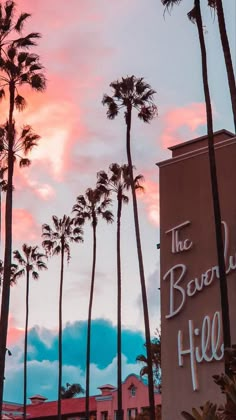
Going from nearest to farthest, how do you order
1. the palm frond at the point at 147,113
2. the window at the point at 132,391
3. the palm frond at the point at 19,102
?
the palm frond at the point at 19,102 < the palm frond at the point at 147,113 < the window at the point at 132,391

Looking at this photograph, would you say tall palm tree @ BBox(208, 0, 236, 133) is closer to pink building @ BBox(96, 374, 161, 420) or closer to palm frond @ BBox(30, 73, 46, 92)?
palm frond @ BBox(30, 73, 46, 92)

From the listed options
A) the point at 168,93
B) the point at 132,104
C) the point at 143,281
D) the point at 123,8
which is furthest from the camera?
the point at 132,104

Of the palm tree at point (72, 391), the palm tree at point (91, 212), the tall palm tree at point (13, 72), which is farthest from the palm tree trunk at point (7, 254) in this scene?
the palm tree at point (72, 391)

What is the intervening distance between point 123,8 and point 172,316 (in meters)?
12.6

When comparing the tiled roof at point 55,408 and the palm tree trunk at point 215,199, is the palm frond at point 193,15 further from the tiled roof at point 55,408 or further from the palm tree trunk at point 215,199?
the tiled roof at point 55,408

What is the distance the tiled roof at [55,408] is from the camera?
7069 cm

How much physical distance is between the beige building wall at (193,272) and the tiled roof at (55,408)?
40.7m

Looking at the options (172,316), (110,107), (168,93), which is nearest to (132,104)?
(110,107)

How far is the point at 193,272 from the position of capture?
29062mm

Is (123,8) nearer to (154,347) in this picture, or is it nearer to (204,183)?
(204,183)

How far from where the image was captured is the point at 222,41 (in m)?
25.5

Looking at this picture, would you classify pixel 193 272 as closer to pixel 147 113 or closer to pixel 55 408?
pixel 147 113

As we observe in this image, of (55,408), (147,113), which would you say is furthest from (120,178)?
(55,408)

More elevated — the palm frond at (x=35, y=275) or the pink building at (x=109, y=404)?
the palm frond at (x=35, y=275)
